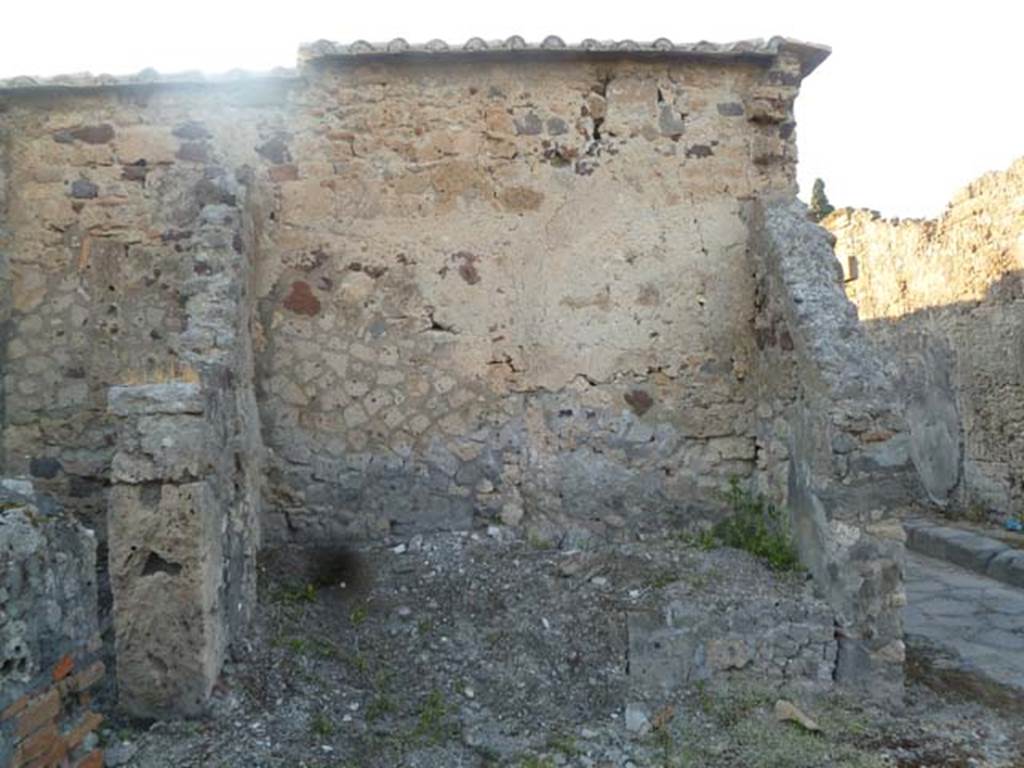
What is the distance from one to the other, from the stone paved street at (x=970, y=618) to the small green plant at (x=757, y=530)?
131 centimetres

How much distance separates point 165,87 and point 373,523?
2925mm

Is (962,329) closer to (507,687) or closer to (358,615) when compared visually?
(507,687)

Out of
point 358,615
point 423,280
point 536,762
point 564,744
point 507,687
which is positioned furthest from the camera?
point 423,280

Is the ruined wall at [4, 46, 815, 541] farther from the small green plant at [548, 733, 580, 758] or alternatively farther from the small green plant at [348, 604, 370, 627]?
the small green plant at [548, 733, 580, 758]

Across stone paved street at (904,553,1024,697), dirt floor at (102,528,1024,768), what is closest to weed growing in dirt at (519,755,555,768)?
dirt floor at (102,528,1024,768)

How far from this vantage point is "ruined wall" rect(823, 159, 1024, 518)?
9.48m

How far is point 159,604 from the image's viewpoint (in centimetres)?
364

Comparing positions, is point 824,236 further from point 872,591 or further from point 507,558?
point 507,558

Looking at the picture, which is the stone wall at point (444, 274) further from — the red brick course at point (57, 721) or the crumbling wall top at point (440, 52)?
the red brick course at point (57, 721)

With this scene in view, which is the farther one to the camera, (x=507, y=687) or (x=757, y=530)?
(x=757, y=530)

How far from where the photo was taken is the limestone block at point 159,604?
143 inches

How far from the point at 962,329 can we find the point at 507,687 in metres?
8.42

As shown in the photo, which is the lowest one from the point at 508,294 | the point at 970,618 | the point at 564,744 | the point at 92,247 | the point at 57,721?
the point at 970,618

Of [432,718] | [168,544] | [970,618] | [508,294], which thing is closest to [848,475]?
[508,294]
